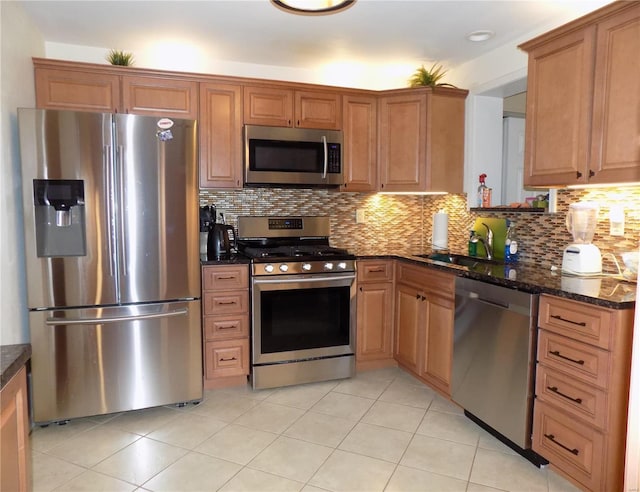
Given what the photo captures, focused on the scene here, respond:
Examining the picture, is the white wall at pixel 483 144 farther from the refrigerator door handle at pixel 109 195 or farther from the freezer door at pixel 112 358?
the refrigerator door handle at pixel 109 195

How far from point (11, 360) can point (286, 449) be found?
62.3 inches

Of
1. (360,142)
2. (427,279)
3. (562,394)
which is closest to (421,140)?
(360,142)

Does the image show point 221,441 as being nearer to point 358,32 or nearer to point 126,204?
point 126,204

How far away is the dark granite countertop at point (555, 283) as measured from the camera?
188cm

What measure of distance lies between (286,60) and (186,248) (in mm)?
1793

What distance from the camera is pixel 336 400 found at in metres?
3.00

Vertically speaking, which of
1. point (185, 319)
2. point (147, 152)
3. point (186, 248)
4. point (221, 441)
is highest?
point (147, 152)

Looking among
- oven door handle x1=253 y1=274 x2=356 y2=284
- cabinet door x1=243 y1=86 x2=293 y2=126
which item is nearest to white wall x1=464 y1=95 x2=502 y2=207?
oven door handle x1=253 y1=274 x2=356 y2=284

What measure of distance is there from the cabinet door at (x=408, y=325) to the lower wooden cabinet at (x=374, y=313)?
0.07 meters

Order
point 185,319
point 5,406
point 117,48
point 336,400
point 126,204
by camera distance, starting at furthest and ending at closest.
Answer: point 117,48, point 336,400, point 185,319, point 126,204, point 5,406

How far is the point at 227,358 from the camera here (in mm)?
3119

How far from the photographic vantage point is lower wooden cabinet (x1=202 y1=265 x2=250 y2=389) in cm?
305

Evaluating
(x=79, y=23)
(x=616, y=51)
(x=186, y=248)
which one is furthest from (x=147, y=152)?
(x=616, y=51)

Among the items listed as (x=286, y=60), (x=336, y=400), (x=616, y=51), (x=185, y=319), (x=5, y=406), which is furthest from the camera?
(x=286, y=60)
